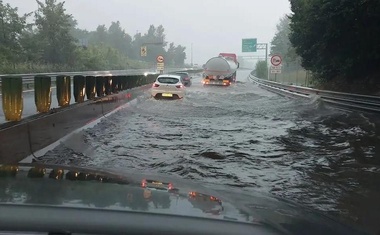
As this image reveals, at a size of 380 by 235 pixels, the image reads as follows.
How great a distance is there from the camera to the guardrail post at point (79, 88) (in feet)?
42.8

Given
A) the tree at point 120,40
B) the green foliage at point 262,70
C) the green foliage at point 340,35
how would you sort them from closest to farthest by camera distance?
the green foliage at point 340,35 < the green foliage at point 262,70 < the tree at point 120,40

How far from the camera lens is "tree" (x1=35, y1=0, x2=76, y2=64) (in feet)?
201

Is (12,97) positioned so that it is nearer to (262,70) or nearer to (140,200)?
(140,200)

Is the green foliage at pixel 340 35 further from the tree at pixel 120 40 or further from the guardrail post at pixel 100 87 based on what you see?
the tree at pixel 120 40

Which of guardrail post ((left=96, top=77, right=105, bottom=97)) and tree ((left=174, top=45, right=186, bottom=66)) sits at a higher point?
tree ((left=174, top=45, right=186, bottom=66))

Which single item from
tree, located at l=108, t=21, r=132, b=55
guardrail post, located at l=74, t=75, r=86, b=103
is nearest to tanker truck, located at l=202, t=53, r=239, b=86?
guardrail post, located at l=74, t=75, r=86, b=103

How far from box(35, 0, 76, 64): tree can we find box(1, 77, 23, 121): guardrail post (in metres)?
54.9

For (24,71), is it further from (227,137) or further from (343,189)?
(343,189)

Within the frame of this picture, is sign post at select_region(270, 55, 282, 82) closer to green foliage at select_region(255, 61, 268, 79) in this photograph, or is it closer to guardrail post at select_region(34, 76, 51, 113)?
guardrail post at select_region(34, 76, 51, 113)

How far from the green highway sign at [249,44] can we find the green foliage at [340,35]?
131 ft

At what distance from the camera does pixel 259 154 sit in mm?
8578

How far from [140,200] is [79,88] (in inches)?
453

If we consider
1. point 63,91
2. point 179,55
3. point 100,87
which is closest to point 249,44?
point 100,87

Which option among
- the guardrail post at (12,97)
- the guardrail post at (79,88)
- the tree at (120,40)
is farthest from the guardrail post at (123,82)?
the tree at (120,40)
